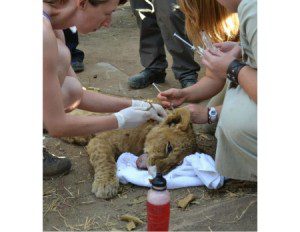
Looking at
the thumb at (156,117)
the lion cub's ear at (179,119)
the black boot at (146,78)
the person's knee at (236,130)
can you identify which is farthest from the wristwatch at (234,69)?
the black boot at (146,78)

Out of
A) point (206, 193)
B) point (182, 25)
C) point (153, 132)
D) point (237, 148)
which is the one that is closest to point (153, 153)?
point (153, 132)

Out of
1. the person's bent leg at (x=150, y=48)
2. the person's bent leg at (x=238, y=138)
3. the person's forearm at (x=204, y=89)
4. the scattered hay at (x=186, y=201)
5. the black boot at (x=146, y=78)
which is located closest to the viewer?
the person's bent leg at (x=238, y=138)

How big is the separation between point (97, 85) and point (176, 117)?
80.1 inches

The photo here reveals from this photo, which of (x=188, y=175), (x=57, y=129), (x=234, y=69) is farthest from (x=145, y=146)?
(x=234, y=69)

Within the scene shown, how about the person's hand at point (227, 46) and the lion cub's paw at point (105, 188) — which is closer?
the lion cub's paw at point (105, 188)

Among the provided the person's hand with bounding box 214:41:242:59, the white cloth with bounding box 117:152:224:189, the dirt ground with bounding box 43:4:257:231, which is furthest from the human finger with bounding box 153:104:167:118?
the person's hand with bounding box 214:41:242:59

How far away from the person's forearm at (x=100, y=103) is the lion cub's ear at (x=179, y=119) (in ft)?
1.12

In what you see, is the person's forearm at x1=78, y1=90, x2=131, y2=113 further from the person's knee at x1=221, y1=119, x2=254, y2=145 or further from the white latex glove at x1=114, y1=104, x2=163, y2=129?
the person's knee at x1=221, y1=119, x2=254, y2=145

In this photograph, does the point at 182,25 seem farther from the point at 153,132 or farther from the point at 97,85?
the point at 153,132

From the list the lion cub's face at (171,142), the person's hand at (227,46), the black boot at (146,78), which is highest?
the person's hand at (227,46)

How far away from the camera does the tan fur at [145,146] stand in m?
3.33

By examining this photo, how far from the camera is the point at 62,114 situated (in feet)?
9.46

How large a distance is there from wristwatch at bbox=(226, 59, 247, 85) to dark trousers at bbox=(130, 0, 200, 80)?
2.09 metres

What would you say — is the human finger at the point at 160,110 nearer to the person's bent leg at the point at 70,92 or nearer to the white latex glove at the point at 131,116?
the white latex glove at the point at 131,116
